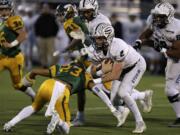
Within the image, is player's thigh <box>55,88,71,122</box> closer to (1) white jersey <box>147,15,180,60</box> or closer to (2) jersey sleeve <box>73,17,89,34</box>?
(2) jersey sleeve <box>73,17,89,34</box>

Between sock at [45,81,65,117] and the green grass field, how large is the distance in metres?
0.70

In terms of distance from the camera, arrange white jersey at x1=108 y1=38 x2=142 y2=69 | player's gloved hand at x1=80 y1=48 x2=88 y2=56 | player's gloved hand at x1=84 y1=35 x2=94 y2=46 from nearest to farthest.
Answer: white jersey at x1=108 y1=38 x2=142 y2=69
player's gloved hand at x1=80 y1=48 x2=88 y2=56
player's gloved hand at x1=84 y1=35 x2=94 y2=46

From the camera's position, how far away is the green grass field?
9.91m

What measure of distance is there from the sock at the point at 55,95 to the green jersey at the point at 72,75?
0.48 ft

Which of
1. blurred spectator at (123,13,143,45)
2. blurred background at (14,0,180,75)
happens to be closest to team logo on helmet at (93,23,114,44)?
blurred background at (14,0,180,75)

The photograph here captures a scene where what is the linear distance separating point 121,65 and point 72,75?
73cm

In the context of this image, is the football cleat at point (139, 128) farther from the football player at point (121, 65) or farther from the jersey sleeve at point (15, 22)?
the jersey sleeve at point (15, 22)

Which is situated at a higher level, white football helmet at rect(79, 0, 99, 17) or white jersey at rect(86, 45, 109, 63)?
white football helmet at rect(79, 0, 99, 17)

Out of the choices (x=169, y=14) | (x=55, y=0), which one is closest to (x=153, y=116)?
(x=169, y=14)

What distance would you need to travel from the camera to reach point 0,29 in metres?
11.8

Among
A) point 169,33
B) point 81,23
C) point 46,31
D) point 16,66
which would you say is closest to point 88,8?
point 81,23

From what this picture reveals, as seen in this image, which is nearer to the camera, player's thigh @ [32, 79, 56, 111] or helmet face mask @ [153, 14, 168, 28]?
player's thigh @ [32, 79, 56, 111]

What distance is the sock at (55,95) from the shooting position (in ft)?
29.5

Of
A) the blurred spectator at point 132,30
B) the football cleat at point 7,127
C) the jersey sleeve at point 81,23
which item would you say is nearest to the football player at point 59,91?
the football cleat at point 7,127
